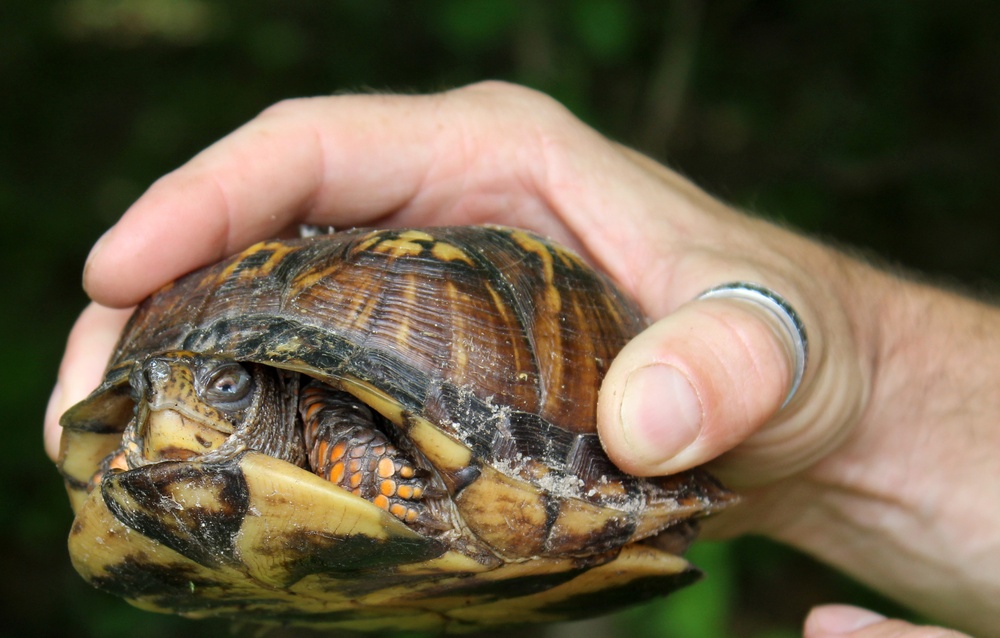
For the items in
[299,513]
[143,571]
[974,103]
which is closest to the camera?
[299,513]

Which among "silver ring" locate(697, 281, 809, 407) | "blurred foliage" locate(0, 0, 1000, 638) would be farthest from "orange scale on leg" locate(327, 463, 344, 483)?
"blurred foliage" locate(0, 0, 1000, 638)

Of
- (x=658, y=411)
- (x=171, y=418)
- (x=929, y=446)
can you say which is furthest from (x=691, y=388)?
(x=929, y=446)

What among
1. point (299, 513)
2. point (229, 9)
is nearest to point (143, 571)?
point (299, 513)

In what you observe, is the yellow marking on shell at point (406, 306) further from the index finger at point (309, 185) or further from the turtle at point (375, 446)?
the index finger at point (309, 185)

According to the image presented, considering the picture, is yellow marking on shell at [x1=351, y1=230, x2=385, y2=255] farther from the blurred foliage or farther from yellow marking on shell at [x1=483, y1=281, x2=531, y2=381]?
the blurred foliage

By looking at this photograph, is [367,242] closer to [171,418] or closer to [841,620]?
[171,418]

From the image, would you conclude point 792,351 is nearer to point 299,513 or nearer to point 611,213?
Answer: point 611,213

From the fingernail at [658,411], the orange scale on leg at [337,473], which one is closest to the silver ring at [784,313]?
the fingernail at [658,411]
